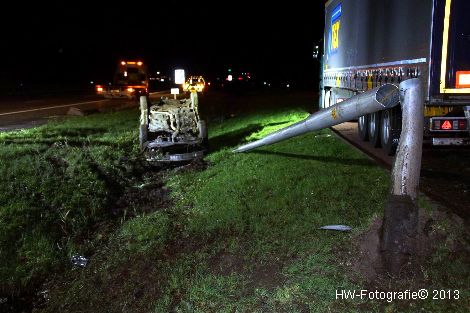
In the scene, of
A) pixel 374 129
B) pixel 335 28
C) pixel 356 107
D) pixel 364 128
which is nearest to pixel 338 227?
pixel 356 107

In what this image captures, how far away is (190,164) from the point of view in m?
11.5

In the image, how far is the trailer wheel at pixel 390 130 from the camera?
386 inches

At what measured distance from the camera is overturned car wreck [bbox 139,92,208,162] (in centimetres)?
1175

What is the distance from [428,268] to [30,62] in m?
69.4

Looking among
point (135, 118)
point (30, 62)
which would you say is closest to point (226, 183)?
point (135, 118)

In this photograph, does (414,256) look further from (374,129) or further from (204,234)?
(374,129)

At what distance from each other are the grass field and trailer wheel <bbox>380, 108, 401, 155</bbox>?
0.75 metres

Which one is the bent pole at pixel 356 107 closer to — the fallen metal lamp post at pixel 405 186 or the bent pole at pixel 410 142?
the fallen metal lamp post at pixel 405 186

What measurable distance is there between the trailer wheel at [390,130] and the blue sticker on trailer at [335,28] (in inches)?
A: 222

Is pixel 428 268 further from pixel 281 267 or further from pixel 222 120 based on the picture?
pixel 222 120

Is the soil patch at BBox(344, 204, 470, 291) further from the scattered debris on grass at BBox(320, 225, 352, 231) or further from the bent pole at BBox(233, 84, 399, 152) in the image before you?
the bent pole at BBox(233, 84, 399, 152)

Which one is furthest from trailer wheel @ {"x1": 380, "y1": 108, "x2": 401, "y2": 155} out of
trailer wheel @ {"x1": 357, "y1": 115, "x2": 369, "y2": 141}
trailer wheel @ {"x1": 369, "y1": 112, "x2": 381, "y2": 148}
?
trailer wheel @ {"x1": 357, "y1": 115, "x2": 369, "y2": 141}

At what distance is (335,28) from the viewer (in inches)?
645

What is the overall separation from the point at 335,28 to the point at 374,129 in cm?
606
